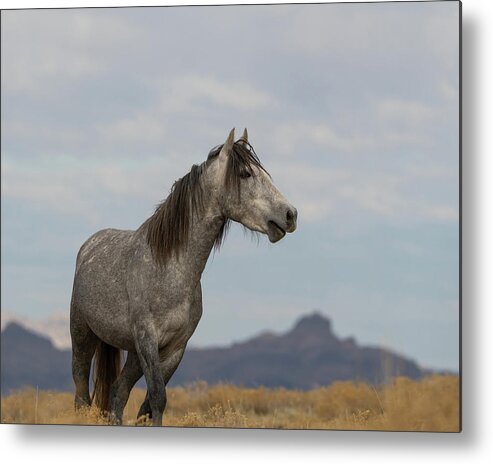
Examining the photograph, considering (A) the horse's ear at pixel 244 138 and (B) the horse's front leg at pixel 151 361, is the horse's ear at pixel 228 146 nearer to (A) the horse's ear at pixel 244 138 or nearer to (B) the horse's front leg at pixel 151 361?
(A) the horse's ear at pixel 244 138

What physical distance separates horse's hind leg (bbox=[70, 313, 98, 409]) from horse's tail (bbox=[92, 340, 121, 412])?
0.06m

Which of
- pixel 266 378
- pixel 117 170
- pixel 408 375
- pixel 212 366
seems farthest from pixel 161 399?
pixel 212 366

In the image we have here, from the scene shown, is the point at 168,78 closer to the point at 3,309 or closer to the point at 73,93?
the point at 73,93

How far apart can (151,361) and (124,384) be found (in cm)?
61

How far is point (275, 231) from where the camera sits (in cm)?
773

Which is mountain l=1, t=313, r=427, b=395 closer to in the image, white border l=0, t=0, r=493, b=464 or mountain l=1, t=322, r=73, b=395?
mountain l=1, t=322, r=73, b=395

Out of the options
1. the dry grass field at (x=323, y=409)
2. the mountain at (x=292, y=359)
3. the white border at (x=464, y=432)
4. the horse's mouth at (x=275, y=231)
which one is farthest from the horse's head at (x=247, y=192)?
the mountain at (x=292, y=359)

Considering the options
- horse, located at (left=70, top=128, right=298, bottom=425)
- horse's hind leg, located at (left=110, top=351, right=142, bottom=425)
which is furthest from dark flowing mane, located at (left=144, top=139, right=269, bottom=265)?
horse's hind leg, located at (left=110, top=351, right=142, bottom=425)

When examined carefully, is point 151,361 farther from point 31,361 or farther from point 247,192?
point 31,361

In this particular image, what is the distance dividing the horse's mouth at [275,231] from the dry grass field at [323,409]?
1.21 meters

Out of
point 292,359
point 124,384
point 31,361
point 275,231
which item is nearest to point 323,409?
point 124,384

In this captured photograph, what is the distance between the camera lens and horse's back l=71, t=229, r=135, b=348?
8.10 m

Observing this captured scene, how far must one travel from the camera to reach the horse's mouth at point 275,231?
25.3ft

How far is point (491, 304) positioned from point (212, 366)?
8.47 metres
